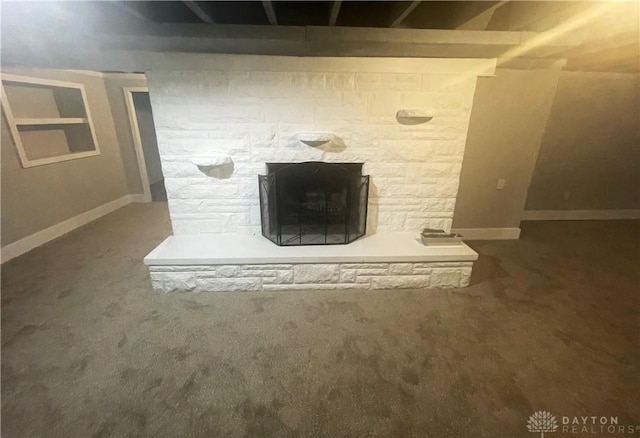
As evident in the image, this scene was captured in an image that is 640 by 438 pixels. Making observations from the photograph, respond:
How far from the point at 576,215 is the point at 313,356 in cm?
441

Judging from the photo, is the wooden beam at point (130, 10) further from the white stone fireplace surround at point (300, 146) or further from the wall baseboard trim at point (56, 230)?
the wall baseboard trim at point (56, 230)

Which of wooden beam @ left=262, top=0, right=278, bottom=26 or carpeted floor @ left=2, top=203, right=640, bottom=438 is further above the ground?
wooden beam @ left=262, top=0, right=278, bottom=26

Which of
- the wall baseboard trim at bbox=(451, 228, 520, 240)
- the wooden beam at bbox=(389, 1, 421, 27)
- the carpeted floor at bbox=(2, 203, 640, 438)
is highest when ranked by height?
the wooden beam at bbox=(389, 1, 421, 27)

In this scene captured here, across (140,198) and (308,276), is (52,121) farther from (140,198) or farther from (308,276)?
(308,276)

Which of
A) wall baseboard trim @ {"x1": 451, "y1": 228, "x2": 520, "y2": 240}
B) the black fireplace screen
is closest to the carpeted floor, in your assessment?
the black fireplace screen

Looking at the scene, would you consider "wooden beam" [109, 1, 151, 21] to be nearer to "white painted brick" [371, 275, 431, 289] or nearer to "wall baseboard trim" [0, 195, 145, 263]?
"white painted brick" [371, 275, 431, 289]

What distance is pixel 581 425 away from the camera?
1340 millimetres

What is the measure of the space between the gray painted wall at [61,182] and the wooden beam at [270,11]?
9.70ft

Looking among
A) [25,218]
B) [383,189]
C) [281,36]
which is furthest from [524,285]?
[25,218]

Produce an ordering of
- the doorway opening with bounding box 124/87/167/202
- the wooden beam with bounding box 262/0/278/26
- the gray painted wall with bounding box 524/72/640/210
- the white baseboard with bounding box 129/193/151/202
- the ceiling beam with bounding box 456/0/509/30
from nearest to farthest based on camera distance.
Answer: the wooden beam with bounding box 262/0/278/26 < the ceiling beam with bounding box 456/0/509/30 < the gray painted wall with bounding box 524/72/640/210 < the doorway opening with bounding box 124/87/167/202 < the white baseboard with bounding box 129/193/151/202

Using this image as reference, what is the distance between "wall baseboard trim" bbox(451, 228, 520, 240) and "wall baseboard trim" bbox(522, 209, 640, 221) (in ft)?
2.61

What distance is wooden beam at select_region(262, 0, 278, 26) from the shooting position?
148 centimetres

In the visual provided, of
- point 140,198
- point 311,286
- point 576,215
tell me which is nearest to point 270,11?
point 311,286

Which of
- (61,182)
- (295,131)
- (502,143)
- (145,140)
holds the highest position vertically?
(295,131)
